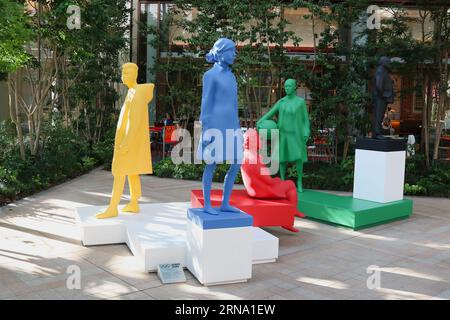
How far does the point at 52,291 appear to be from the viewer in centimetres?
452

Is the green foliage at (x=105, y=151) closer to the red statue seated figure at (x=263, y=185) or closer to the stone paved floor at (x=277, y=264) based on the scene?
the stone paved floor at (x=277, y=264)

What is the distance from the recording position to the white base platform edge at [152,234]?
5.14 m

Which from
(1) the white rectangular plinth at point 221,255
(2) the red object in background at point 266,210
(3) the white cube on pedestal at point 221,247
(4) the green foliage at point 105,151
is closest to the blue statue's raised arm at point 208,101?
(3) the white cube on pedestal at point 221,247

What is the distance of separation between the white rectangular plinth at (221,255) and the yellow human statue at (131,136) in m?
1.72

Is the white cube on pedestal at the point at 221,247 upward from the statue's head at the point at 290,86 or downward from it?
downward

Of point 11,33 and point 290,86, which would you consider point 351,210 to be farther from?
point 11,33

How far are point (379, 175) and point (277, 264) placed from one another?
121 inches

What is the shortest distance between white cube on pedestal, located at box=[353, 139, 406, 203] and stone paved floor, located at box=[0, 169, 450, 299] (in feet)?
1.77

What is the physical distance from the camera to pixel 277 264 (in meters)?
5.48

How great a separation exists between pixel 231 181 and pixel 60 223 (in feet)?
10.2

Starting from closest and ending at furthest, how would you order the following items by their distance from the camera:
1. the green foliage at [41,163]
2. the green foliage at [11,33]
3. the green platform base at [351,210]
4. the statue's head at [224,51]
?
the statue's head at [224,51] → the green foliage at [11,33] → the green platform base at [351,210] → the green foliage at [41,163]

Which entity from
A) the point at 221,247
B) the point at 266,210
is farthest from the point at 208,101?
the point at 266,210

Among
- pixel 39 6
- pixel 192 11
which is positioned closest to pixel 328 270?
pixel 39 6

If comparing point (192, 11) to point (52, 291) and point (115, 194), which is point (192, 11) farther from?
point (52, 291)
